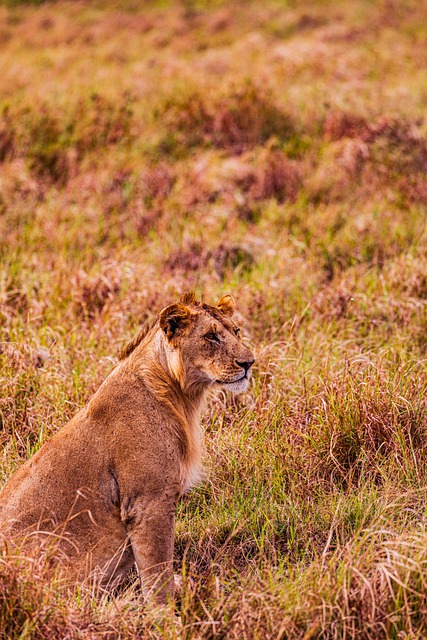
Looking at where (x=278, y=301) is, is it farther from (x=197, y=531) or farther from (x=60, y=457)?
(x=60, y=457)

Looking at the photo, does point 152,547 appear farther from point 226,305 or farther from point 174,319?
point 226,305

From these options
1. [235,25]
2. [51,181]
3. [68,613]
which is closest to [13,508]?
[68,613]

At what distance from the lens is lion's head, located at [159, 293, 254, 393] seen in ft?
12.8

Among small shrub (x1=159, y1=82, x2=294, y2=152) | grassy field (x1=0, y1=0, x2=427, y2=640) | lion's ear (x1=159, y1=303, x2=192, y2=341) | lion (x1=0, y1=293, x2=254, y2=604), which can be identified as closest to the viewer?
grassy field (x1=0, y1=0, x2=427, y2=640)

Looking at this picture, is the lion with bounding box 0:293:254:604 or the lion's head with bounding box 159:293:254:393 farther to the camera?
the lion's head with bounding box 159:293:254:393

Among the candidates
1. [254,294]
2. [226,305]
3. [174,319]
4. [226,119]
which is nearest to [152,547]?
[174,319]

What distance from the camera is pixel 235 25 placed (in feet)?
69.3

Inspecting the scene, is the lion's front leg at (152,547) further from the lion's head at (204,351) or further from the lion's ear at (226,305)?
the lion's ear at (226,305)

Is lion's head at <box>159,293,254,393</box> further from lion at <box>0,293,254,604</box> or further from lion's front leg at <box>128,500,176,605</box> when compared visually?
lion's front leg at <box>128,500,176,605</box>

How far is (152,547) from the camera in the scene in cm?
359

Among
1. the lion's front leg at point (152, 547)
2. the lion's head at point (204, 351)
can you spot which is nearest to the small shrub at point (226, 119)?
the lion's head at point (204, 351)

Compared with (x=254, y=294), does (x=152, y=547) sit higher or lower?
higher

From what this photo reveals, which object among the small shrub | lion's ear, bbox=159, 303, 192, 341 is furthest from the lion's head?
the small shrub

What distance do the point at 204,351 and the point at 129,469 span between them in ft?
2.28
